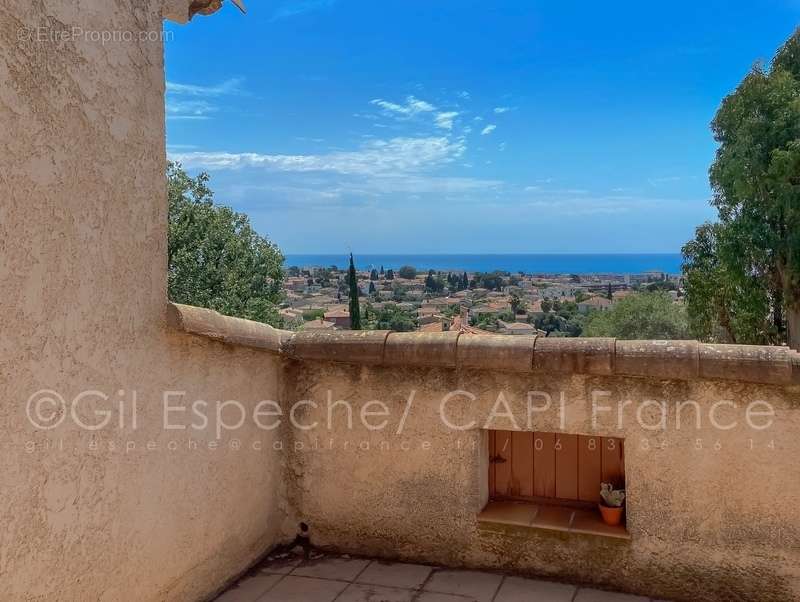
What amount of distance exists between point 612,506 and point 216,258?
589 inches

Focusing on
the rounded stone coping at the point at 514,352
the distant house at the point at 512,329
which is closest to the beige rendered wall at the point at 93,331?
the rounded stone coping at the point at 514,352

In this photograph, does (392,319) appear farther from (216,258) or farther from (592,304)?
(592,304)

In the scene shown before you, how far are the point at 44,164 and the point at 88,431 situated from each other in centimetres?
110

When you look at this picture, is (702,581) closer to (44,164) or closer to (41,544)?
(41,544)

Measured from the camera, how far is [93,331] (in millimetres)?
2713

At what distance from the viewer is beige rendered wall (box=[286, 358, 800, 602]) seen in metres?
3.21

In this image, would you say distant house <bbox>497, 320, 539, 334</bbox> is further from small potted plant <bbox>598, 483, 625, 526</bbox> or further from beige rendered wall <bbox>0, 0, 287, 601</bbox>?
beige rendered wall <bbox>0, 0, 287, 601</bbox>

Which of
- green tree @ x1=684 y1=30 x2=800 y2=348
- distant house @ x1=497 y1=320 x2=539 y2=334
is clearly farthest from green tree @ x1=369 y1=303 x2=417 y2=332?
green tree @ x1=684 y1=30 x2=800 y2=348

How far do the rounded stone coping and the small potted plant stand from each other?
Result: 77 cm

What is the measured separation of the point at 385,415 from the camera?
12.8 ft

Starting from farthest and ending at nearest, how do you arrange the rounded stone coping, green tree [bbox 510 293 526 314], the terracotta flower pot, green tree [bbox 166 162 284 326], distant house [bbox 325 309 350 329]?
green tree [bbox 510 293 526 314] < distant house [bbox 325 309 350 329] < green tree [bbox 166 162 284 326] < the terracotta flower pot < the rounded stone coping

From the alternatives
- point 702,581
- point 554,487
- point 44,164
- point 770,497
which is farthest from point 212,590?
point 770,497

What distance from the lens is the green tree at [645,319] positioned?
84.5ft

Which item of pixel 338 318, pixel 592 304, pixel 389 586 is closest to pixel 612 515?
pixel 389 586
